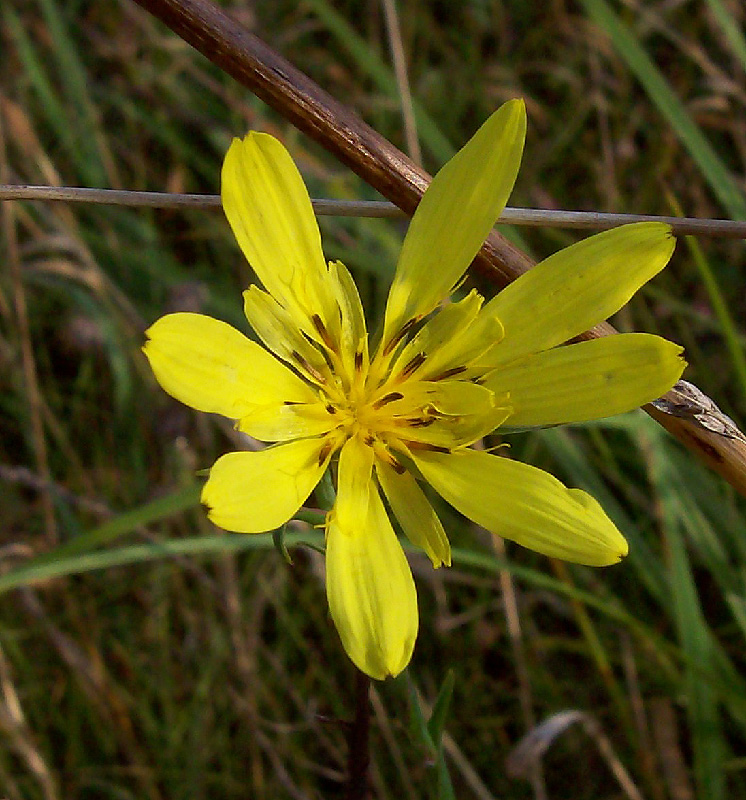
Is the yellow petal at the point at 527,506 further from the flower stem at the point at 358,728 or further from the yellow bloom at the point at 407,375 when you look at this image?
the flower stem at the point at 358,728

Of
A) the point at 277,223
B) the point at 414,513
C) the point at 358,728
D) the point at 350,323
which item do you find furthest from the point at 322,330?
the point at 358,728

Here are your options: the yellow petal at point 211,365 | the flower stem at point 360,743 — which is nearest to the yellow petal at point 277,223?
the yellow petal at point 211,365

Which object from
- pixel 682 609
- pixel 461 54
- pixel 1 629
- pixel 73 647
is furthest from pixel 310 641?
pixel 461 54

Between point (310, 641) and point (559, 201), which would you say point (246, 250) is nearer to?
point (310, 641)

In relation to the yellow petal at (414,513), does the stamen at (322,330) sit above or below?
above

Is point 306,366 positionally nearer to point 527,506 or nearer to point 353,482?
point 353,482

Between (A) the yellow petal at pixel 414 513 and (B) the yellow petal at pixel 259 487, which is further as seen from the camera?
(A) the yellow petal at pixel 414 513

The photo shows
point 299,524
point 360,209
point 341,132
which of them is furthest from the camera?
point 299,524
